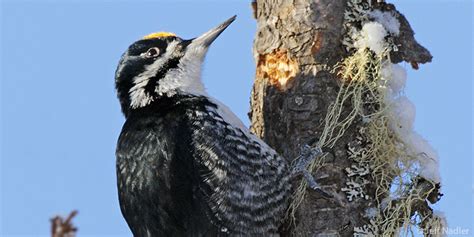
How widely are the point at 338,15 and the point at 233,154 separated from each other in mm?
1086

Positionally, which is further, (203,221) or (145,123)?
(145,123)

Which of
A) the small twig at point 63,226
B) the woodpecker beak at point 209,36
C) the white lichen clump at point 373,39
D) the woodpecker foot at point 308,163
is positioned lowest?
the small twig at point 63,226

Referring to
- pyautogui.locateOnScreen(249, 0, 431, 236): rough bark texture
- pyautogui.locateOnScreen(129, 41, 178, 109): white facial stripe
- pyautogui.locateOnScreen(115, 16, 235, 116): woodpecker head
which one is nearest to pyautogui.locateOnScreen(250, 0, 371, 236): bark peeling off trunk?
pyautogui.locateOnScreen(249, 0, 431, 236): rough bark texture

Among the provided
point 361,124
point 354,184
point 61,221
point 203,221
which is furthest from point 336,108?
point 61,221

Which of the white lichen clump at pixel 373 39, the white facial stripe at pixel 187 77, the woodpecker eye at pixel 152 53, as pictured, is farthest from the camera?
the woodpecker eye at pixel 152 53

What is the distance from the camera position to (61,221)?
1620mm

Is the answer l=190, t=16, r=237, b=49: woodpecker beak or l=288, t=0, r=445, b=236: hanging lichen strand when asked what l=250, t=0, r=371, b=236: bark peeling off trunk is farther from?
l=190, t=16, r=237, b=49: woodpecker beak

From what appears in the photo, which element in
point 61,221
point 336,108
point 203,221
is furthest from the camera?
point 336,108

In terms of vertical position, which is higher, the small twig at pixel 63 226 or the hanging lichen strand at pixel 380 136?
the hanging lichen strand at pixel 380 136

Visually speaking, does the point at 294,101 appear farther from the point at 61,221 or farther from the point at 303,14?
the point at 61,221

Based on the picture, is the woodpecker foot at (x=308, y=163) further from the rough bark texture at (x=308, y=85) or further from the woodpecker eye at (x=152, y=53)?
the woodpecker eye at (x=152, y=53)

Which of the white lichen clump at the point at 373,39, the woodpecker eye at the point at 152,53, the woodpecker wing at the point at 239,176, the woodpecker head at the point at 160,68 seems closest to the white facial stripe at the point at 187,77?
the woodpecker head at the point at 160,68

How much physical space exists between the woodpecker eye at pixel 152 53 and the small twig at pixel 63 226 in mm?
3149

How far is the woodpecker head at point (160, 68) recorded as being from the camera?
15.0 feet
